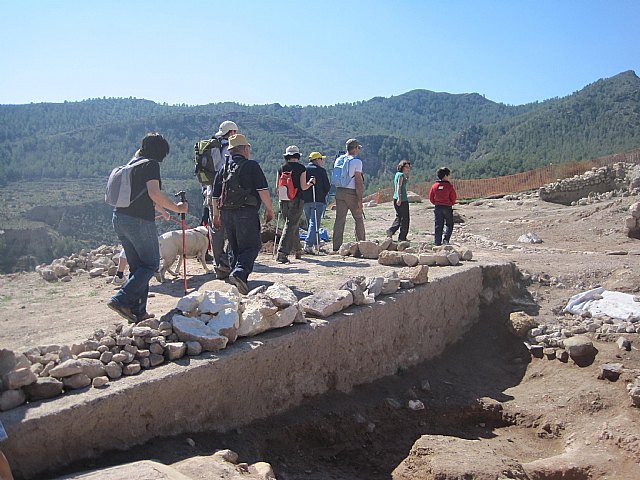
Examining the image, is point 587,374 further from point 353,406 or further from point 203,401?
point 203,401

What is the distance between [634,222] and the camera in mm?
11297

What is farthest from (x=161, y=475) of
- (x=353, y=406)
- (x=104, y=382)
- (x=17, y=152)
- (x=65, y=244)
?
(x=17, y=152)

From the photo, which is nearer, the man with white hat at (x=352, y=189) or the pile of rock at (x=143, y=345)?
the pile of rock at (x=143, y=345)

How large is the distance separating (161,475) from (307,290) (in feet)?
11.4

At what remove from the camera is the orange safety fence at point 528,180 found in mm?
23094

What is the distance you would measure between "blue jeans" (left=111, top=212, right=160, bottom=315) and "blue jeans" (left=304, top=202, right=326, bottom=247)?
405cm

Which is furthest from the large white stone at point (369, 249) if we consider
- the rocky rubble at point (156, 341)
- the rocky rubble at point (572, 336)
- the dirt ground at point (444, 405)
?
the rocky rubble at point (156, 341)

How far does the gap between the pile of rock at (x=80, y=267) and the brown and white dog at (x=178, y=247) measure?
1.05 meters

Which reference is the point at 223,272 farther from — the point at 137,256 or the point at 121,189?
the point at 121,189

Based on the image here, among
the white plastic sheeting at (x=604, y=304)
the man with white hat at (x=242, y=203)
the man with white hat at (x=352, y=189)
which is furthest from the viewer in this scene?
the man with white hat at (x=352, y=189)

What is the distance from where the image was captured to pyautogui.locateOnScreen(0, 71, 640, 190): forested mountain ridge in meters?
45.3

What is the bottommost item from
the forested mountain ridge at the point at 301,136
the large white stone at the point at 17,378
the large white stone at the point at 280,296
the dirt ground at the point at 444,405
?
the dirt ground at the point at 444,405

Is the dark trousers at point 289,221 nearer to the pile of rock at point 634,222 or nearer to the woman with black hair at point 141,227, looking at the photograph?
the woman with black hair at point 141,227

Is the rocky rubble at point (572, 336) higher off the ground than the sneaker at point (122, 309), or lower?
lower
